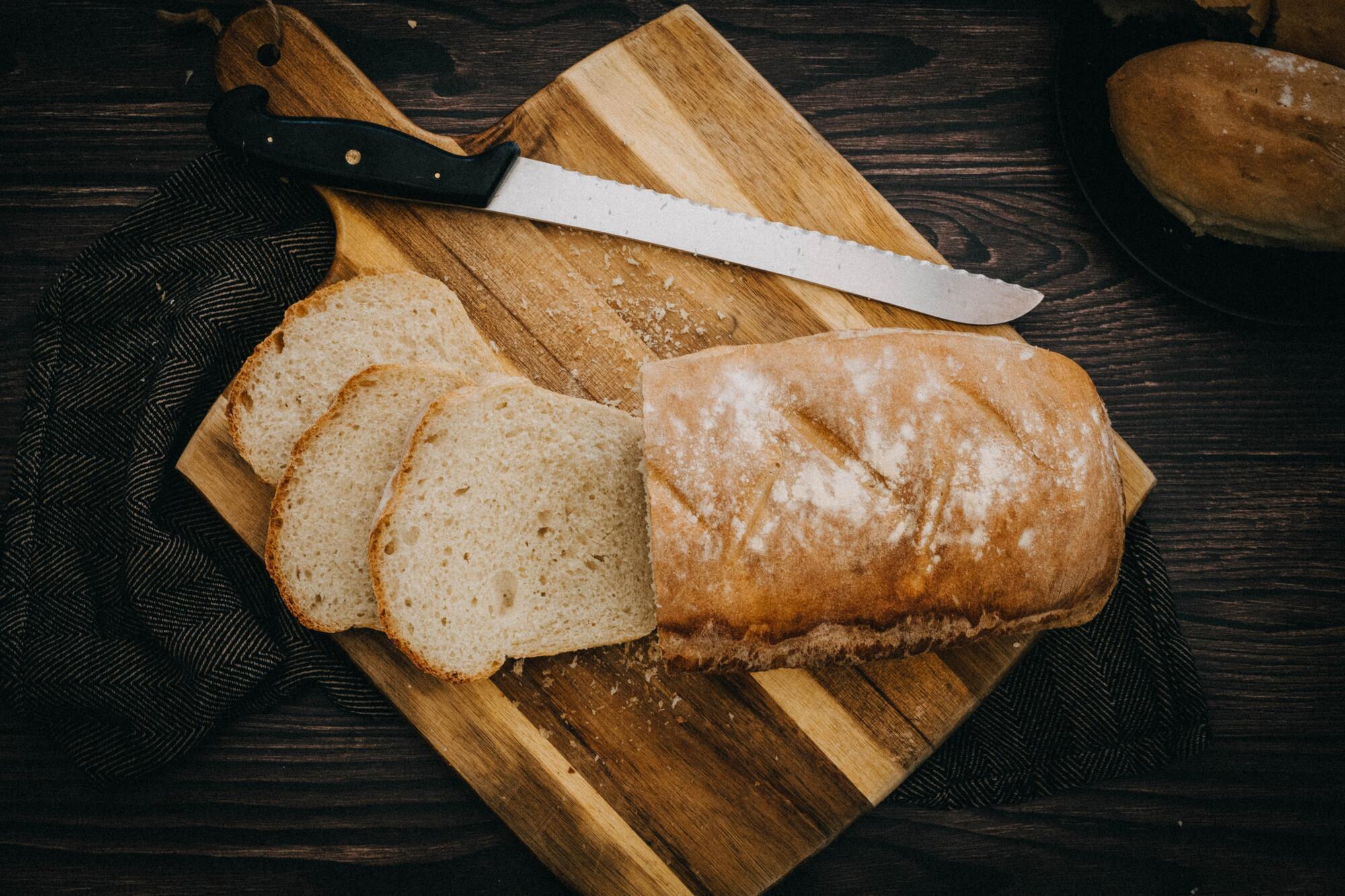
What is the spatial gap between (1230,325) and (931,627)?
165 centimetres

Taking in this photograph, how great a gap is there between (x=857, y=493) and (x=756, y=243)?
914mm

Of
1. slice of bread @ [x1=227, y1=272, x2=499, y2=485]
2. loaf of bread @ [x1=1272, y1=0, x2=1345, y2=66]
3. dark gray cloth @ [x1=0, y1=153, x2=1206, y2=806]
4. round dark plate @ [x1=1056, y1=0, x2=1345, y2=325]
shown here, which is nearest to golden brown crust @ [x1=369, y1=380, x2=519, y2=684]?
slice of bread @ [x1=227, y1=272, x2=499, y2=485]

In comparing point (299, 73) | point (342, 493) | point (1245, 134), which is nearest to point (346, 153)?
point (299, 73)

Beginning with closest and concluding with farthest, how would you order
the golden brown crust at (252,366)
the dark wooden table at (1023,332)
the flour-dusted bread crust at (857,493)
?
the flour-dusted bread crust at (857,493), the golden brown crust at (252,366), the dark wooden table at (1023,332)

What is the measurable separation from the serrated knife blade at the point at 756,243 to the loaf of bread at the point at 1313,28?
1.12m

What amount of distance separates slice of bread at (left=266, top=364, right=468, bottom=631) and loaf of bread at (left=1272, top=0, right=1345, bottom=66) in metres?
2.78

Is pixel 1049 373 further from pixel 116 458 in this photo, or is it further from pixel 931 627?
pixel 116 458

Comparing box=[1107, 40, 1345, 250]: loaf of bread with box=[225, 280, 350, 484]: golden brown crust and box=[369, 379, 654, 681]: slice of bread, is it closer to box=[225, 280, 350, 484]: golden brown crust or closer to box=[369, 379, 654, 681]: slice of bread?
box=[369, 379, 654, 681]: slice of bread

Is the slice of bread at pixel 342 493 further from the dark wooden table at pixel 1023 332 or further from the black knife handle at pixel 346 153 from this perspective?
the black knife handle at pixel 346 153

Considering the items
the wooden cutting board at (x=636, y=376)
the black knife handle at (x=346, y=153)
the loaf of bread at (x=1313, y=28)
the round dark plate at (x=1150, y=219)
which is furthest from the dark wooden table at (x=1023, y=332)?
the loaf of bread at (x=1313, y=28)

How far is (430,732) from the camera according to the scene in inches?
83.3

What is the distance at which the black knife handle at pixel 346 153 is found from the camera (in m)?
2.08

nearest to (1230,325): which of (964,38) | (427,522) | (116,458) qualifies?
(964,38)

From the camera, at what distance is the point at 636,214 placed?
2.16 m
